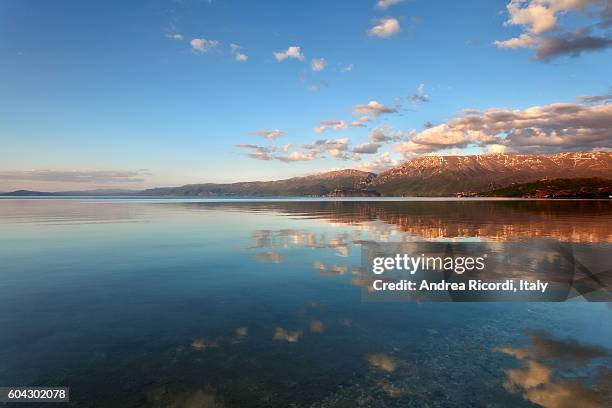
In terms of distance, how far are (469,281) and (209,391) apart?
682 inches

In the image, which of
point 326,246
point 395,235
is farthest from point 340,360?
point 395,235

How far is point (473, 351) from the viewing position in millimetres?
11719

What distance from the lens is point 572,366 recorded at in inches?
420

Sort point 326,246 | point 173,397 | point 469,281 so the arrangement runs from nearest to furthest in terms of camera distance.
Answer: point 173,397 < point 469,281 < point 326,246

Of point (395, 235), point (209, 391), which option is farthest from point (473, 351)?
point (395, 235)

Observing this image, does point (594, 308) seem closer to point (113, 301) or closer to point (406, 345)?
point (406, 345)

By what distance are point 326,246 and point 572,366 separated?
2344 centimetres

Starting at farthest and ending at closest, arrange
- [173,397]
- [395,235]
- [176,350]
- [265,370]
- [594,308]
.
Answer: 1. [395,235]
2. [594,308]
3. [176,350]
4. [265,370]
5. [173,397]

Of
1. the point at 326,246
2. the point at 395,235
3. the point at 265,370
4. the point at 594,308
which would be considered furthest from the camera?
the point at 395,235

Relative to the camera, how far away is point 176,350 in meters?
11.7

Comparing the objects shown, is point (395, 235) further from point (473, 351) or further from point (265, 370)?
point (265, 370)

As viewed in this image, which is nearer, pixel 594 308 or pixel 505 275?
pixel 594 308

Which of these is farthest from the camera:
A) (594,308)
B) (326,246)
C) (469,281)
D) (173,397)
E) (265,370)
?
(326,246)

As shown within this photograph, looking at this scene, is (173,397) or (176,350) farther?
(176,350)
